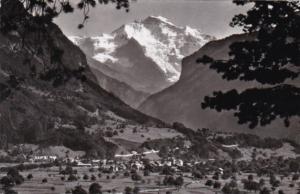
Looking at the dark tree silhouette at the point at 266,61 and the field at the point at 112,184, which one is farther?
the field at the point at 112,184

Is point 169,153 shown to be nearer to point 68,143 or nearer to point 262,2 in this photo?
point 68,143

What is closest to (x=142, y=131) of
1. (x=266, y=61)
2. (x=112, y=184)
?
(x=112, y=184)

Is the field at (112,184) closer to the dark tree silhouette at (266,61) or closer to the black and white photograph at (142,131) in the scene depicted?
the black and white photograph at (142,131)

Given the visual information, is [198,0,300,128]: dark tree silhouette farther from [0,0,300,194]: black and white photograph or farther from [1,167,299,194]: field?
[1,167,299,194]: field

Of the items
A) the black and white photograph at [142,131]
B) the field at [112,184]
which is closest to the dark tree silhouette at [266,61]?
the black and white photograph at [142,131]

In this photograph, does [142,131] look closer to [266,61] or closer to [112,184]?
[112,184]

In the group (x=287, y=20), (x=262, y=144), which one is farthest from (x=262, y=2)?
(x=262, y=144)
